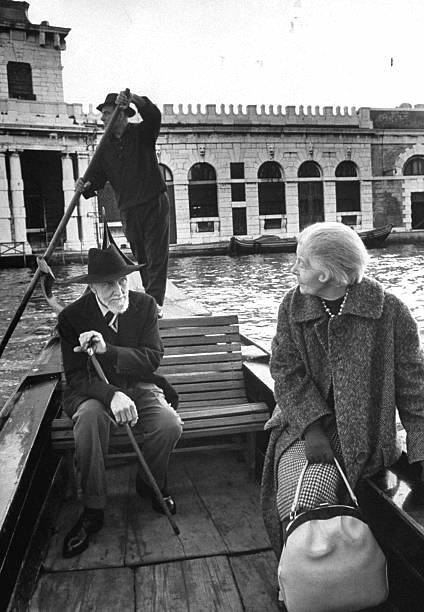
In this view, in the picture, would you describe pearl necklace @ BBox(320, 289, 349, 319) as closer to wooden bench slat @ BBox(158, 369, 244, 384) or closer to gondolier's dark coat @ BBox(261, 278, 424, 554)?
gondolier's dark coat @ BBox(261, 278, 424, 554)

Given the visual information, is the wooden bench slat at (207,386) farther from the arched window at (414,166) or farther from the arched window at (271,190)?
the arched window at (414,166)

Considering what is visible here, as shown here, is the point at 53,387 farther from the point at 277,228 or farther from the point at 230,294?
the point at 277,228

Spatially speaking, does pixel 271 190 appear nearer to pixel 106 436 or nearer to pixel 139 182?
pixel 139 182

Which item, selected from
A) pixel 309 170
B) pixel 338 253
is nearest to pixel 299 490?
pixel 338 253

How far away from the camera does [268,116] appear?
2761cm

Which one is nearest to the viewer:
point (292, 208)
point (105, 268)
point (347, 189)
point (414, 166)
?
point (105, 268)

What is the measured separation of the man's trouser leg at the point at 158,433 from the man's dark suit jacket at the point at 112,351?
142 mm

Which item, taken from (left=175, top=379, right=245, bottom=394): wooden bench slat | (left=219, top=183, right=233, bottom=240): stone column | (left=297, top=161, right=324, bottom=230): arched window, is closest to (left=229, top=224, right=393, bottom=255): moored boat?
(left=219, top=183, right=233, bottom=240): stone column

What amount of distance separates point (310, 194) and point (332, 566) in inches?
1123

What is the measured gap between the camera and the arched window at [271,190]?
1115 inches

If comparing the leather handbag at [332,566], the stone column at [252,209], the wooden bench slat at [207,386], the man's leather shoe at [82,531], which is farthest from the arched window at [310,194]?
the leather handbag at [332,566]

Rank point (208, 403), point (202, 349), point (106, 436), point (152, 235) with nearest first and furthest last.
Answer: point (106, 436) → point (208, 403) → point (202, 349) → point (152, 235)

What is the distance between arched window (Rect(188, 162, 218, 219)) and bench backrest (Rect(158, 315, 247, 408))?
24.1 m

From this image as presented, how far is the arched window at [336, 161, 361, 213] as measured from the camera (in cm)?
2941
